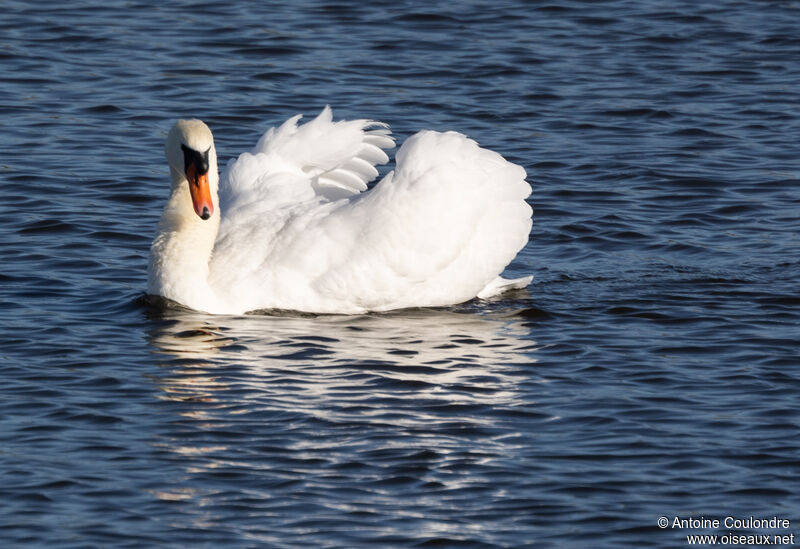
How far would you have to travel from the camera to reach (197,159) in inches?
466

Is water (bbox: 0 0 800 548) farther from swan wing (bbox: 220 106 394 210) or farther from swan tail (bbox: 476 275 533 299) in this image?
swan wing (bbox: 220 106 394 210)

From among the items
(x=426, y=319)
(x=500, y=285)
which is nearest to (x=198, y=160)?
(x=426, y=319)

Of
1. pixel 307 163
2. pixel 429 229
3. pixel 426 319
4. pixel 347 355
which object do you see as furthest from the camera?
pixel 307 163

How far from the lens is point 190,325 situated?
39.3 feet

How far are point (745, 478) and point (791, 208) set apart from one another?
634 cm

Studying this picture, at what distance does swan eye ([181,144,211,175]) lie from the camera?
1184cm

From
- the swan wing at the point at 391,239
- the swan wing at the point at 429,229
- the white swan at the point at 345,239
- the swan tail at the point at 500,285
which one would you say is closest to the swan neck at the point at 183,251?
the white swan at the point at 345,239

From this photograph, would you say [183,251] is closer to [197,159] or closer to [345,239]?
[197,159]

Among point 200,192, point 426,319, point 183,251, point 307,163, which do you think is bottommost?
point 426,319

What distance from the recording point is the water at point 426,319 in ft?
29.2

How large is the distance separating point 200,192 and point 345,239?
1120 millimetres

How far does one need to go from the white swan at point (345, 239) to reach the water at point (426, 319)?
228mm

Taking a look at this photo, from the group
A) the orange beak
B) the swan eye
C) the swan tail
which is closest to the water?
the swan tail

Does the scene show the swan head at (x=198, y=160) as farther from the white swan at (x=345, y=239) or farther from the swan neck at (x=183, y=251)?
the swan neck at (x=183, y=251)
